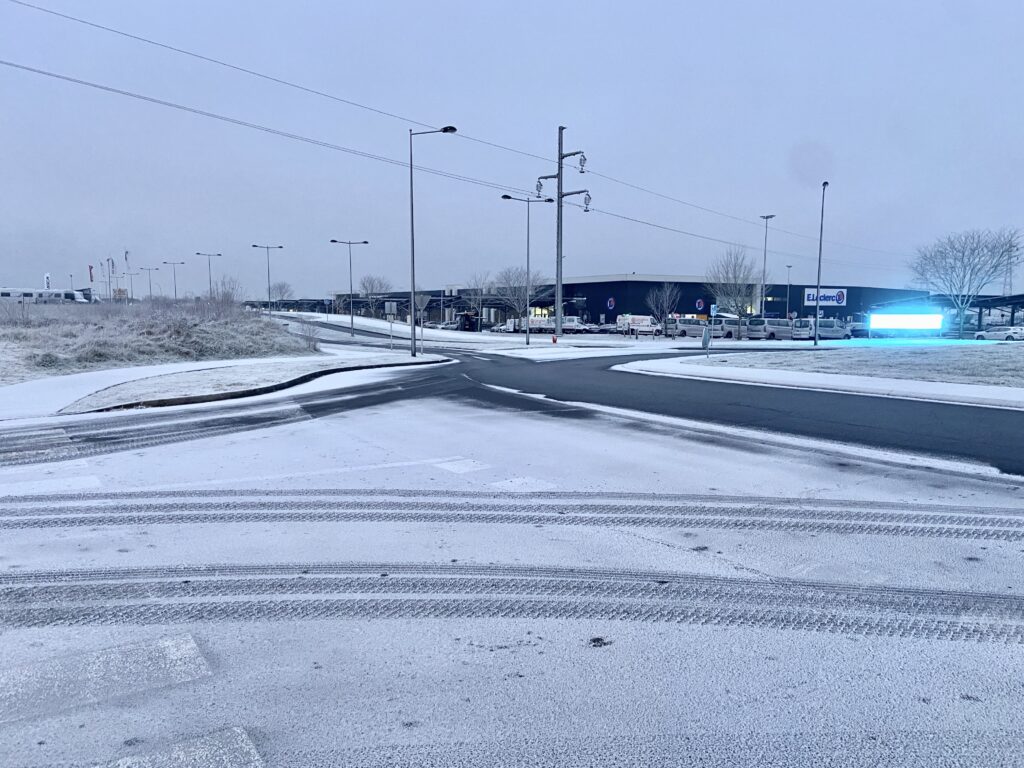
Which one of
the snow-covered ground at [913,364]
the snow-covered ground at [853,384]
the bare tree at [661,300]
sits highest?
the bare tree at [661,300]

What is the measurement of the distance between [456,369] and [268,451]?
16.9 metres

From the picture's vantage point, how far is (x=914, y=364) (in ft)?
78.3

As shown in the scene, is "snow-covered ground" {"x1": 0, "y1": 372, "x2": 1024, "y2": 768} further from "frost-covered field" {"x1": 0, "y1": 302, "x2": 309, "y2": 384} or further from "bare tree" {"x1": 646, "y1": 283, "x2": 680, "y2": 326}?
"bare tree" {"x1": 646, "y1": 283, "x2": 680, "y2": 326}

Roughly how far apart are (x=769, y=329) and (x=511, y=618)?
59.9 metres

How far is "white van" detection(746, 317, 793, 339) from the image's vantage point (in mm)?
59719

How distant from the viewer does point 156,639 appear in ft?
13.9

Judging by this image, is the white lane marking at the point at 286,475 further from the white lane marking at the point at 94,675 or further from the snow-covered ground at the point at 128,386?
the snow-covered ground at the point at 128,386

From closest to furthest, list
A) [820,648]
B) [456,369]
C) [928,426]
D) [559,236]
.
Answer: [820,648], [928,426], [456,369], [559,236]

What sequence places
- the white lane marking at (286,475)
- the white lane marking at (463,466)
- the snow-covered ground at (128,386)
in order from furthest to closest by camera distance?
the snow-covered ground at (128,386), the white lane marking at (463,466), the white lane marking at (286,475)

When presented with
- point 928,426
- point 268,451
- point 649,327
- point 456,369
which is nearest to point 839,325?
point 649,327

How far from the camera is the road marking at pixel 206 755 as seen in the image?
3.05 metres

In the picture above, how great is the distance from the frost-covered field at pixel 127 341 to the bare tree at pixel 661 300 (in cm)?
5324

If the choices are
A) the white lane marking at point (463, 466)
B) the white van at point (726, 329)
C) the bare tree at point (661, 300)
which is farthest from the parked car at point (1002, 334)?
the white lane marking at point (463, 466)

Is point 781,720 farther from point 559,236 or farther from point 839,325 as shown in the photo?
point 839,325
